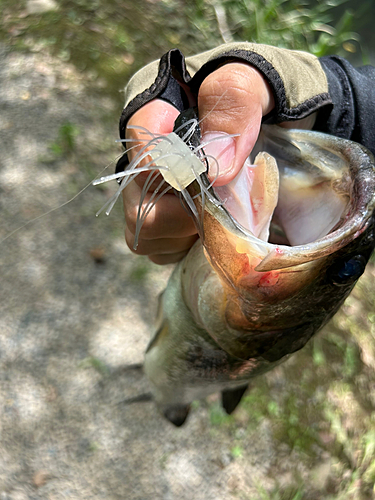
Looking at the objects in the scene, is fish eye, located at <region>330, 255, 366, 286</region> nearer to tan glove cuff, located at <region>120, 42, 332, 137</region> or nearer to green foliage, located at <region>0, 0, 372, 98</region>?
tan glove cuff, located at <region>120, 42, 332, 137</region>

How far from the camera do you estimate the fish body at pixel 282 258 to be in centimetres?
74

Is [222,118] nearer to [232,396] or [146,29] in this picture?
[232,396]

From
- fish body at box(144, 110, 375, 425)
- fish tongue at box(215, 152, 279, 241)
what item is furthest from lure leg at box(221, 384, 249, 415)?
fish tongue at box(215, 152, 279, 241)

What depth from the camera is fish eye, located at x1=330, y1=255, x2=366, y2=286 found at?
0.83m

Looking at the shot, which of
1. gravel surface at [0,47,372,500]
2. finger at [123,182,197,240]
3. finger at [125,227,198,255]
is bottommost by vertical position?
gravel surface at [0,47,372,500]

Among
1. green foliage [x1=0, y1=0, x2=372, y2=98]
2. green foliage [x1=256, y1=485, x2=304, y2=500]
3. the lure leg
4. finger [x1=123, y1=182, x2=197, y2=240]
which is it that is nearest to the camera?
finger [x1=123, y1=182, x2=197, y2=240]

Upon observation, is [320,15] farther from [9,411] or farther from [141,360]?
[9,411]

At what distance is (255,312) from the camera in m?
0.91

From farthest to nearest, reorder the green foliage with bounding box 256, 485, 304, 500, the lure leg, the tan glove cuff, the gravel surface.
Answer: the green foliage with bounding box 256, 485, 304, 500 < the gravel surface < the lure leg < the tan glove cuff

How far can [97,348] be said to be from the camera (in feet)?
7.84

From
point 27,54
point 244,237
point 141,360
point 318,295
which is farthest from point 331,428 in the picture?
point 27,54

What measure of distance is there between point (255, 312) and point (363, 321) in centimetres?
235

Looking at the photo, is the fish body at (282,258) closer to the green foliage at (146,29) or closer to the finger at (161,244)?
the finger at (161,244)

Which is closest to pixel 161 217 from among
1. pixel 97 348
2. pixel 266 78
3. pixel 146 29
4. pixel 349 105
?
pixel 266 78
